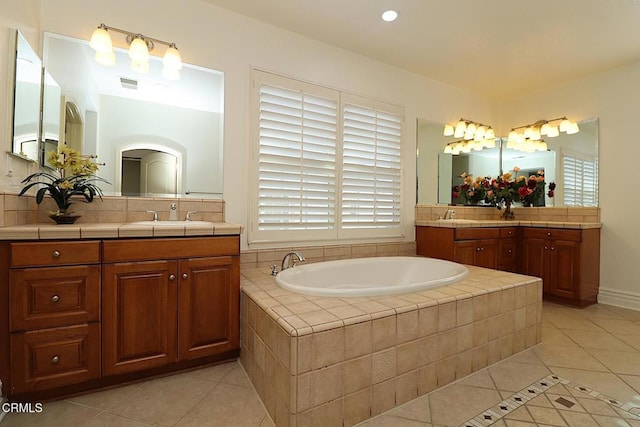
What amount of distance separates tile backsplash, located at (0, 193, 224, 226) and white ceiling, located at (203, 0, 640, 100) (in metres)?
1.55

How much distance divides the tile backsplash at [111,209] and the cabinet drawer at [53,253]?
0.24 meters

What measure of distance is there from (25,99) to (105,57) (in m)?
0.51

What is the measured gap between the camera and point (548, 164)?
3748mm

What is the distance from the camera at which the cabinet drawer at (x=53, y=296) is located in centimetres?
145

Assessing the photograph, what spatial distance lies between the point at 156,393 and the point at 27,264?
2.93 ft

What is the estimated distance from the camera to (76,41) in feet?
6.63

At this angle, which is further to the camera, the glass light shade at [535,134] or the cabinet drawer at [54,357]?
the glass light shade at [535,134]

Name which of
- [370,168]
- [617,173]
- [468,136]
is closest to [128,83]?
[370,168]

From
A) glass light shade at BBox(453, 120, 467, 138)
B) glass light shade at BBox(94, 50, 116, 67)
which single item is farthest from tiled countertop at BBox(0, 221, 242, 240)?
glass light shade at BBox(453, 120, 467, 138)

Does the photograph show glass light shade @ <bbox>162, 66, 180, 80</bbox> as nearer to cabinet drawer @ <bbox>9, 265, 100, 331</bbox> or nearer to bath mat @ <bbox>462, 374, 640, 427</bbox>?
cabinet drawer @ <bbox>9, 265, 100, 331</bbox>

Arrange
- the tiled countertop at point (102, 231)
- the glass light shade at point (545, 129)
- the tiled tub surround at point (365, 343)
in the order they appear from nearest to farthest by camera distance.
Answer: the tiled tub surround at point (365, 343) < the tiled countertop at point (102, 231) < the glass light shade at point (545, 129)

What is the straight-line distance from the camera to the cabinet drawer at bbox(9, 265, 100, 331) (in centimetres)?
145

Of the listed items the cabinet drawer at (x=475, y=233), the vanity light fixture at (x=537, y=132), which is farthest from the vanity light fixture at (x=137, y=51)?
the vanity light fixture at (x=537, y=132)

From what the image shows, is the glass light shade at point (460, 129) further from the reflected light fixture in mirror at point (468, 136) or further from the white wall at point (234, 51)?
the white wall at point (234, 51)
